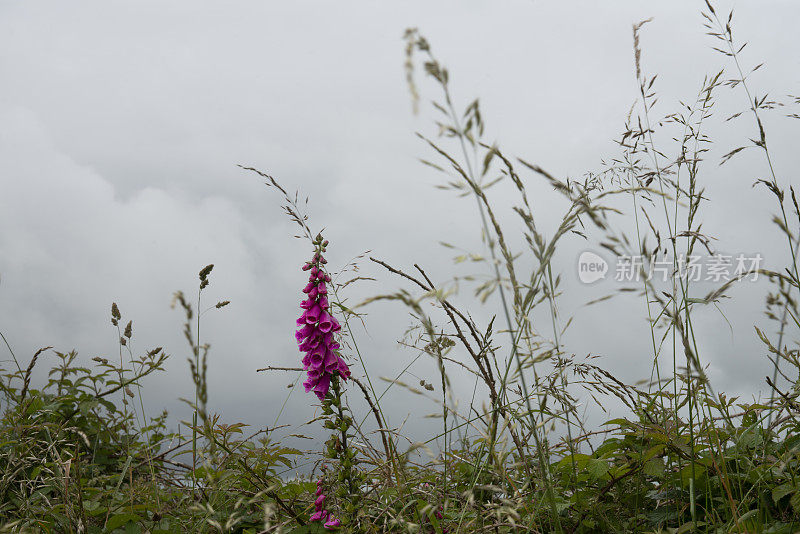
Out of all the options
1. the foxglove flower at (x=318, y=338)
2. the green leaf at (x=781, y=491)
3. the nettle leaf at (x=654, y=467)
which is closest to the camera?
the green leaf at (x=781, y=491)

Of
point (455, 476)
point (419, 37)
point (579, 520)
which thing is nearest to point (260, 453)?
point (455, 476)

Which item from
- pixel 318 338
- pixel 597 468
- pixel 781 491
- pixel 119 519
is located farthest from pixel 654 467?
pixel 119 519

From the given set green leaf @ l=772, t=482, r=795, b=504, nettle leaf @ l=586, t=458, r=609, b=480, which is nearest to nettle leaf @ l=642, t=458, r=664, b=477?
nettle leaf @ l=586, t=458, r=609, b=480

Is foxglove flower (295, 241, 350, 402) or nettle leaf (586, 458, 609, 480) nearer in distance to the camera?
nettle leaf (586, 458, 609, 480)

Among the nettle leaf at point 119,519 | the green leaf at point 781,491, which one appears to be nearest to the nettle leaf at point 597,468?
the green leaf at point 781,491

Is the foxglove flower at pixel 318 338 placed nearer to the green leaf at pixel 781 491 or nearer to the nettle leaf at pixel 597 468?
the nettle leaf at pixel 597 468

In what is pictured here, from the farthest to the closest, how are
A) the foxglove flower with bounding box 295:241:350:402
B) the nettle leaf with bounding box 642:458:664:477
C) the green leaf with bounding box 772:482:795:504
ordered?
the foxglove flower with bounding box 295:241:350:402 → the nettle leaf with bounding box 642:458:664:477 → the green leaf with bounding box 772:482:795:504

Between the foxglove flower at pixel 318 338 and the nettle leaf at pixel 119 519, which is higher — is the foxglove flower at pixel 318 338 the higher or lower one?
the higher one

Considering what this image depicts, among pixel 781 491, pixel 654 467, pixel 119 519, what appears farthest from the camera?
pixel 119 519

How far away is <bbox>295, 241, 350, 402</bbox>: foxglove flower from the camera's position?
8.64 ft

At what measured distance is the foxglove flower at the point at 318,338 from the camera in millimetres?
2633

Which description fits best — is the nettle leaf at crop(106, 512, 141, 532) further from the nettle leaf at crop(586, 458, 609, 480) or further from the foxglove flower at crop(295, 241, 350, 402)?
the nettle leaf at crop(586, 458, 609, 480)

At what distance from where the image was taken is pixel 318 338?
266 centimetres

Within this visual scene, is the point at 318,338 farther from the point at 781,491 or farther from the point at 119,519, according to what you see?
the point at 781,491
